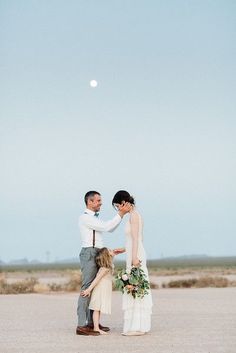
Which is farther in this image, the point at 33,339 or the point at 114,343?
the point at 33,339

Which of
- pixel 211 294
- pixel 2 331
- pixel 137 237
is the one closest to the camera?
pixel 137 237

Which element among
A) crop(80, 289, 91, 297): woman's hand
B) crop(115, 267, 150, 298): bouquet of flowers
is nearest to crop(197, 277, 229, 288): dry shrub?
crop(80, 289, 91, 297): woman's hand

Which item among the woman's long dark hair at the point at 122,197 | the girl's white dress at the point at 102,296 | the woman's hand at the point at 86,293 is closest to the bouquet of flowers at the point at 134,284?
the girl's white dress at the point at 102,296

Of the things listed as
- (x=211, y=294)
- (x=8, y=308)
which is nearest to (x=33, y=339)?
(x=8, y=308)

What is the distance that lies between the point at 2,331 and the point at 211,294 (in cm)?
1091

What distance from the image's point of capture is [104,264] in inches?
504

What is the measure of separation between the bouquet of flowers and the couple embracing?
7 centimetres

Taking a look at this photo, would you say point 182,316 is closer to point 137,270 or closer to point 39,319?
point 39,319

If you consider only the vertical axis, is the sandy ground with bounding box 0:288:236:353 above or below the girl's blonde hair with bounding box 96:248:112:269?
below

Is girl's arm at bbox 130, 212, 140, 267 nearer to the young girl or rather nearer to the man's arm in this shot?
the man's arm

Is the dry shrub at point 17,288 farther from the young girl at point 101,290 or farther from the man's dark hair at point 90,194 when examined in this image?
the man's dark hair at point 90,194

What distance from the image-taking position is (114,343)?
11.9 m

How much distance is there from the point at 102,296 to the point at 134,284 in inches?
28.1

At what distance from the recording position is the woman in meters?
12.6
